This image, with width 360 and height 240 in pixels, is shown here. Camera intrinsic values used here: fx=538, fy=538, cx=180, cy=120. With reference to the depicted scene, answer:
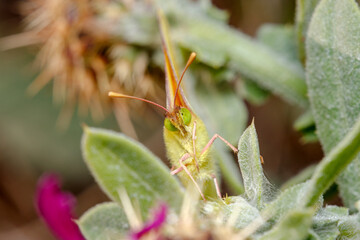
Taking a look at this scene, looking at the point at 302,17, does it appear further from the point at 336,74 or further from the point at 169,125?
the point at 169,125

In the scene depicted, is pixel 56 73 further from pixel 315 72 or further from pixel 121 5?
pixel 315 72

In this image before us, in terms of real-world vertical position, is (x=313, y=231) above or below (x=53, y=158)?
above

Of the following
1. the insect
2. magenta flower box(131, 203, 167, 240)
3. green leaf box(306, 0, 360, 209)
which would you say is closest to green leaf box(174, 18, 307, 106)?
green leaf box(306, 0, 360, 209)

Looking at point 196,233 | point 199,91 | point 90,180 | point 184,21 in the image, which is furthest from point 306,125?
point 90,180

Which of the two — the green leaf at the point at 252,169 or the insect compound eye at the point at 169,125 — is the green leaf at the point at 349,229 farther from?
the insect compound eye at the point at 169,125

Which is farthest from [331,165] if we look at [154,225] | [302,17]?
[302,17]
